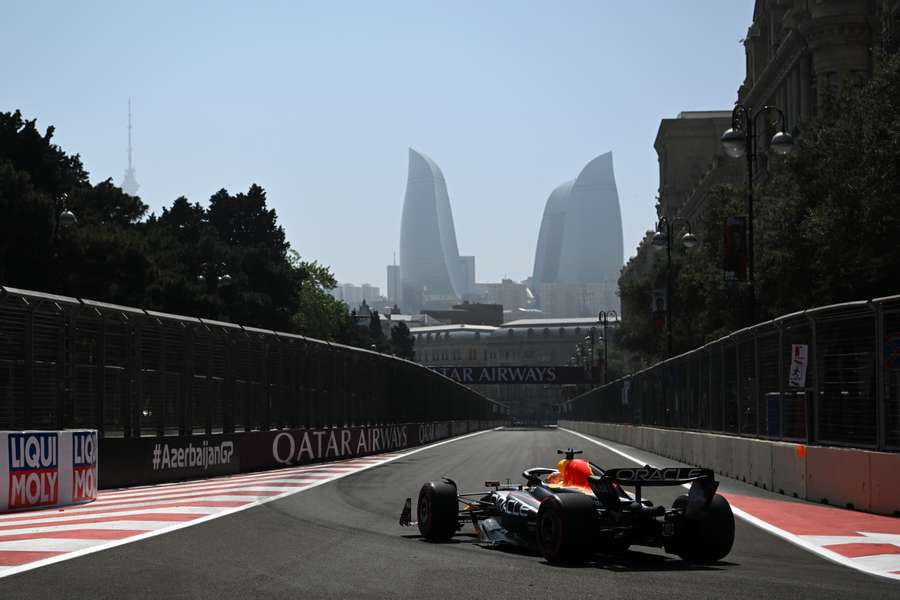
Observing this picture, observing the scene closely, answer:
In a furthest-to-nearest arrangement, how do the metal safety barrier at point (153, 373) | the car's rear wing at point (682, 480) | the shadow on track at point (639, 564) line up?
the metal safety barrier at point (153, 373) → the car's rear wing at point (682, 480) → the shadow on track at point (639, 564)

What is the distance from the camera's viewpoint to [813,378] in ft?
58.1

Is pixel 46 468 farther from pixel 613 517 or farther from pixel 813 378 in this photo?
pixel 813 378

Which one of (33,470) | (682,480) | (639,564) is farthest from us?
(33,470)

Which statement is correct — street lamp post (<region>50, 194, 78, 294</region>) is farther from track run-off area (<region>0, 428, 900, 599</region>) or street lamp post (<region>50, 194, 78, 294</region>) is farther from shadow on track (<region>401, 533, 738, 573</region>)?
shadow on track (<region>401, 533, 738, 573</region>)

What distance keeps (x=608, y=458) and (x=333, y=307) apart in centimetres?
9055

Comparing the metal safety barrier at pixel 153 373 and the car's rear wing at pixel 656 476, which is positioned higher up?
the metal safety barrier at pixel 153 373

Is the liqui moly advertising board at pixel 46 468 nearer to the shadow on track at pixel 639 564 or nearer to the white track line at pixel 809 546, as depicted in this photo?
the shadow on track at pixel 639 564

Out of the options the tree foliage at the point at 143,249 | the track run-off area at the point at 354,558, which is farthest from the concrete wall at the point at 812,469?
the tree foliage at the point at 143,249

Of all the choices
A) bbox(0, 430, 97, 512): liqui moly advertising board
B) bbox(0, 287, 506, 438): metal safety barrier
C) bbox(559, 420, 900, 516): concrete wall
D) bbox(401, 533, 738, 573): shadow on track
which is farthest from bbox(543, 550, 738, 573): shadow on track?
bbox(0, 287, 506, 438): metal safety barrier

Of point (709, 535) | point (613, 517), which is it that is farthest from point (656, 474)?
point (709, 535)

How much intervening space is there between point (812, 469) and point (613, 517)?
8.00 m

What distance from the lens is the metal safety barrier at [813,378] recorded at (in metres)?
15.3

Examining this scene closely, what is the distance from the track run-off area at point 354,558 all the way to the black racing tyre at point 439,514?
0.15 meters

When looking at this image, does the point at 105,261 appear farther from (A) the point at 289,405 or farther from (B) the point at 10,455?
(B) the point at 10,455
